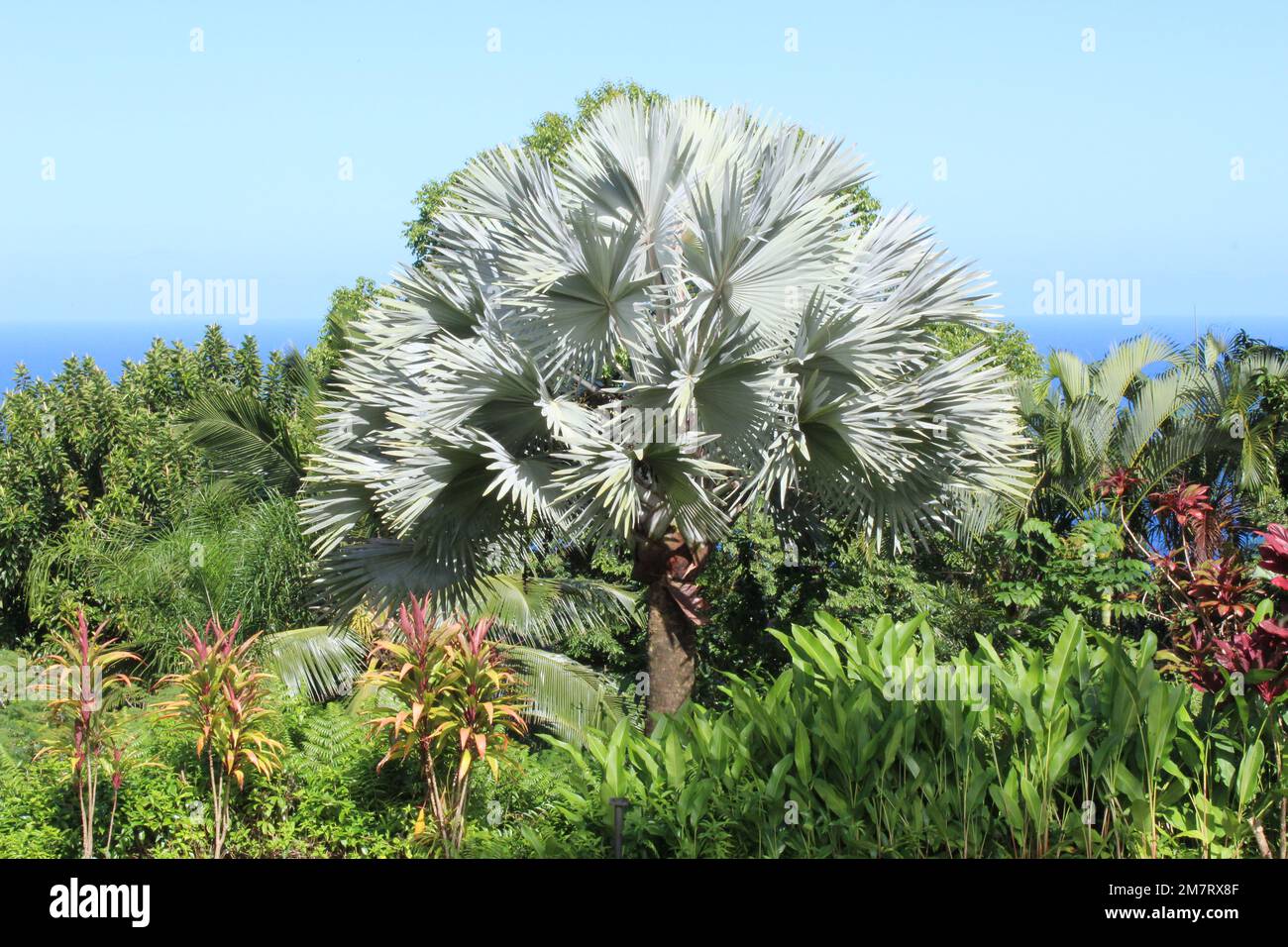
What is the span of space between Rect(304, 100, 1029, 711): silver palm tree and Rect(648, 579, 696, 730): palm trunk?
0.05 feet

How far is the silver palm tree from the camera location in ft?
23.9

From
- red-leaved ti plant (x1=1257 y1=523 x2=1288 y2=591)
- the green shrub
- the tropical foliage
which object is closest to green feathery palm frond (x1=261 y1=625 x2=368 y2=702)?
the tropical foliage

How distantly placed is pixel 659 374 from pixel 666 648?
1.94 meters

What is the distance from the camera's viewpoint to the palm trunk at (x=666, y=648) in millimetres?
8117

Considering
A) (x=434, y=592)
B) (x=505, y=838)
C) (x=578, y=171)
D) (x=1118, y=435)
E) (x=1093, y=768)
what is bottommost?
(x=505, y=838)

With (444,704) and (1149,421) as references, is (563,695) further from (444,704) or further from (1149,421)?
(1149,421)

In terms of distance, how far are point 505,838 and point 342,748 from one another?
1666 millimetres

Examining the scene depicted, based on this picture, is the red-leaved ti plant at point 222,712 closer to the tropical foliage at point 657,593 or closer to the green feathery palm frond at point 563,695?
the tropical foliage at point 657,593

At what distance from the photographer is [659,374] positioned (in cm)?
738

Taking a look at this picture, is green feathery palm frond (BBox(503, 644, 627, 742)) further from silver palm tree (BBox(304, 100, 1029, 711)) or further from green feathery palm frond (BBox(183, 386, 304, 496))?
green feathery palm frond (BBox(183, 386, 304, 496))

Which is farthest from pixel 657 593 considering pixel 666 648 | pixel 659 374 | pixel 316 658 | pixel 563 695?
pixel 316 658
